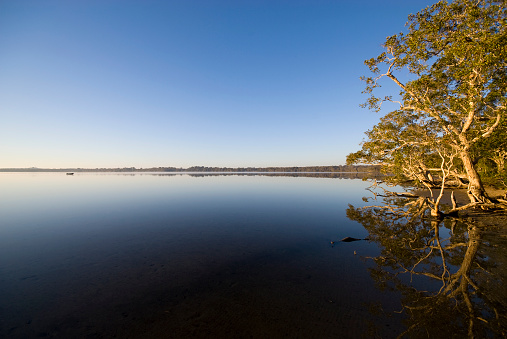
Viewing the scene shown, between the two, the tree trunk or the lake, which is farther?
the tree trunk

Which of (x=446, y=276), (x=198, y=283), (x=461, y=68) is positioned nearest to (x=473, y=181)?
(x=461, y=68)

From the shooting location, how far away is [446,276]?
816cm

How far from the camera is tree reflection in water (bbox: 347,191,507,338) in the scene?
550cm

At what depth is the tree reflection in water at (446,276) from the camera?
5.50 m

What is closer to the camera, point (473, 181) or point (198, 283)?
point (198, 283)

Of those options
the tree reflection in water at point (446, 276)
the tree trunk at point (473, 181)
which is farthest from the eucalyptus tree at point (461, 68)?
the tree reflection in water at point (446, 276)

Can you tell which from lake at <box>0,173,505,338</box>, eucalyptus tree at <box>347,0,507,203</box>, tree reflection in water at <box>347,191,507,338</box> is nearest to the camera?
tree reflection in water at <box>347,191,507,338</box>

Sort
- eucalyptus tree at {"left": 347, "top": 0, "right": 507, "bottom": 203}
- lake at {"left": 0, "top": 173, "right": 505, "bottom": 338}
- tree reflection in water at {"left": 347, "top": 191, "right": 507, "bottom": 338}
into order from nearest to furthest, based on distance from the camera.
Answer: tree reflection in water at {"left": 347, "top": 191, "right": 507, "bottom": 338} → lake at {"left": 0, "top": 173, "right": 505, "bottom": 338} → eucalyptus tree at {"left": 347, "top": 0, "right": 507, "bottom": 203}

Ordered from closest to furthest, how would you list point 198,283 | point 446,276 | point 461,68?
point 198,283 < point 446,276 < point 461,68

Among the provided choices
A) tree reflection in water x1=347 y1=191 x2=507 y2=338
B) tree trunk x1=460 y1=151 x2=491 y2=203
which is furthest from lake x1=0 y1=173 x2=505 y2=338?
tree trunk x1=460 y1=151 x2=491 y2=203

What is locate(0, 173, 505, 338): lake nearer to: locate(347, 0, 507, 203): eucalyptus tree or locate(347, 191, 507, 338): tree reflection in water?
locate(347, 191, 507, 338): tree reflection in water

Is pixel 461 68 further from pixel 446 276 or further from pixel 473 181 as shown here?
pixel 446 276

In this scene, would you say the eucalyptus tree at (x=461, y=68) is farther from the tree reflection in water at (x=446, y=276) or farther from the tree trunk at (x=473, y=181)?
the tree reflection in water at (x=446, y=276)

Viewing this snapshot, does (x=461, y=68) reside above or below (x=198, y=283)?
above
